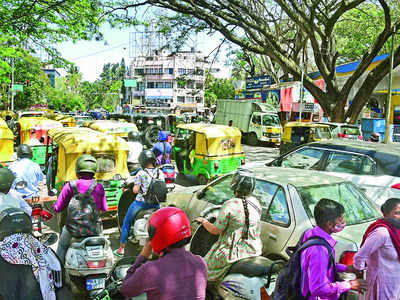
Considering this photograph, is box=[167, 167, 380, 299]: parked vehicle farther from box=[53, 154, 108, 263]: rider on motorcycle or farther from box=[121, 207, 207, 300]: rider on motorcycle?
box=[121, 207, 207, 300]: rider on motorcycle

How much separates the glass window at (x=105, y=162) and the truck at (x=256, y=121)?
1758 cm

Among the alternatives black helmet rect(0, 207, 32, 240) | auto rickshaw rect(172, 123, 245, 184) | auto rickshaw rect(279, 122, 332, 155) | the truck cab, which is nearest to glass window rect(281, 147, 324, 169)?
auto rickshaw rect(172, 123, 245, 184)

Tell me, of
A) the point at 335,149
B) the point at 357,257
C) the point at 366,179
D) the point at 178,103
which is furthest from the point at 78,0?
the point at 178,103

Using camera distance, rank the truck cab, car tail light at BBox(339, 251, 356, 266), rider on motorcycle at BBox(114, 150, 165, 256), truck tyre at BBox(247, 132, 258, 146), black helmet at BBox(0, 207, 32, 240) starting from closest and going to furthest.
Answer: black helmet at BBox(0, 207, 32, 240) < car tail light at BBox(339, 251, 356, 266) < rider on motorcycle at BBox(114, 150, 165, 256) < the truck cab < truck tyre at BBox(247, 132, 258, 146)

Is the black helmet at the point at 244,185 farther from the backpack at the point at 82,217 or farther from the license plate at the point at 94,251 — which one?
the backpack at the point at 82,217

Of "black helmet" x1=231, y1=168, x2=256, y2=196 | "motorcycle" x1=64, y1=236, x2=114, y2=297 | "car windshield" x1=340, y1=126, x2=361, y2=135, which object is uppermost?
"car windshield" x1=340, y1=126, x2=361, y2=135

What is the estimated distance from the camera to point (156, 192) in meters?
5.61

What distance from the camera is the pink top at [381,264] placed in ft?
10.00

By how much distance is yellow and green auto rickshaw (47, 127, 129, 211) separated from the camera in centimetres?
682

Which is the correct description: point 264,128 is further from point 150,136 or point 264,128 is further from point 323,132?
point 150,136

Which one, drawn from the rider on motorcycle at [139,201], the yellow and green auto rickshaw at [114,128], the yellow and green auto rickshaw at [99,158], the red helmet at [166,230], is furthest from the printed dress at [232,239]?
the yellow and green auto rickshaw at [114,128]

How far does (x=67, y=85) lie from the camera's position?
82688 mm

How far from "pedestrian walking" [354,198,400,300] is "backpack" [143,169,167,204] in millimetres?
3076

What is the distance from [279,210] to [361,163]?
3357 mm
